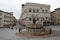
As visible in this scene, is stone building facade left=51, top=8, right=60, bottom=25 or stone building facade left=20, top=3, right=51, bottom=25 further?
stone building facade left=51, top=8, right=60, bottom=25

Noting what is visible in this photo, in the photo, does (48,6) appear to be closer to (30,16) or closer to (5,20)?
(30,16)

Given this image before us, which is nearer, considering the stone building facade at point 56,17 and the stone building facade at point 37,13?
the stone building facade at point 37,13

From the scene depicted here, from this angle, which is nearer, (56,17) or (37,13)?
(37,13)

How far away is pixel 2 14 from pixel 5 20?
3.17 m

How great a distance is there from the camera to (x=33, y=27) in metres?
25.9

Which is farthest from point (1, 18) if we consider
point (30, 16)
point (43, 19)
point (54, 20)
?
point (54, 20)

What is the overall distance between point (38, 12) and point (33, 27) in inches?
1447

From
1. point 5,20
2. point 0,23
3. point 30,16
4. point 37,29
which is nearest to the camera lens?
point 37,29

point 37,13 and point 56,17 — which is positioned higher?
point 37,13

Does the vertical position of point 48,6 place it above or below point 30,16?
above

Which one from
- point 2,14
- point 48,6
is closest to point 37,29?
point 48,6

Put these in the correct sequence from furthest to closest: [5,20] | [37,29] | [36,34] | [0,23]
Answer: [5,20]
[0,23]
[37,29]
[36,34]

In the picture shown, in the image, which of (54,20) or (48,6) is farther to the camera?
(54,20)

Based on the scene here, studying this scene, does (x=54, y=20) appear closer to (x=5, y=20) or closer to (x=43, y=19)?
(x=43, y=19)
